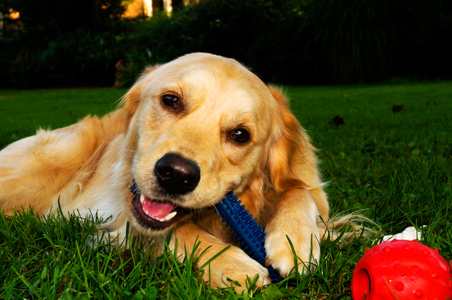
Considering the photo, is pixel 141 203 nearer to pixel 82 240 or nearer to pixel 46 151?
pixel 82 240

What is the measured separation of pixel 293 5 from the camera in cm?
2072

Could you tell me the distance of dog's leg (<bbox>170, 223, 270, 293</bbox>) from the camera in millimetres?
1884

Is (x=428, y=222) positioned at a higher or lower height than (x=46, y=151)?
lower

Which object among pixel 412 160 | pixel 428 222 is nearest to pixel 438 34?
pixel 412 160

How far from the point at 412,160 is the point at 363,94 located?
8554mm

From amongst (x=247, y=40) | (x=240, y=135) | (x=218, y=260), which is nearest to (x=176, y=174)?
(x=218, y=260)

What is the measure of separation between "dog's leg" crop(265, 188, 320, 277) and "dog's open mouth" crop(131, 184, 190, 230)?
49cm

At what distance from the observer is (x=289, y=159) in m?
2.89

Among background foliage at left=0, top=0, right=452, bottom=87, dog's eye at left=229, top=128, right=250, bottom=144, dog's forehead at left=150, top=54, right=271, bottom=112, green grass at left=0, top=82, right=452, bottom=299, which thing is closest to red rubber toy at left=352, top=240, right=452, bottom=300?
green grass at left=0, top=82, right=452, bottom=299

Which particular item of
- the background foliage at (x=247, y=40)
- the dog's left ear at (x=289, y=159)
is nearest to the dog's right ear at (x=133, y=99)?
the dog's left ear at (x=289, y=159)

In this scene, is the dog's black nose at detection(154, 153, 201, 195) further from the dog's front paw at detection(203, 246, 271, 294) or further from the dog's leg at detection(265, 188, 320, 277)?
the dog's leg at detection(265, 188, 320, 277)

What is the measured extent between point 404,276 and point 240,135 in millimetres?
1186

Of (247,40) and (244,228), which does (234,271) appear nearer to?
(244,228)

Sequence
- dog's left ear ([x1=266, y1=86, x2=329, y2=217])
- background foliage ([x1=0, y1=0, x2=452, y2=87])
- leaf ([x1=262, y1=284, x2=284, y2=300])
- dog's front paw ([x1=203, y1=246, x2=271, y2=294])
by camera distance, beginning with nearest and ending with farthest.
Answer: leaf ([x1=262, y1=284, x2=284, y2=300]), dog's front paw ([x1=203, y1=246, x2=271, y2=294]), dog's left ear ([x1=266, y1=86, x2=329, y2=217]), background foliage ([x1=0, y1=0, x2=452, y2=87])
